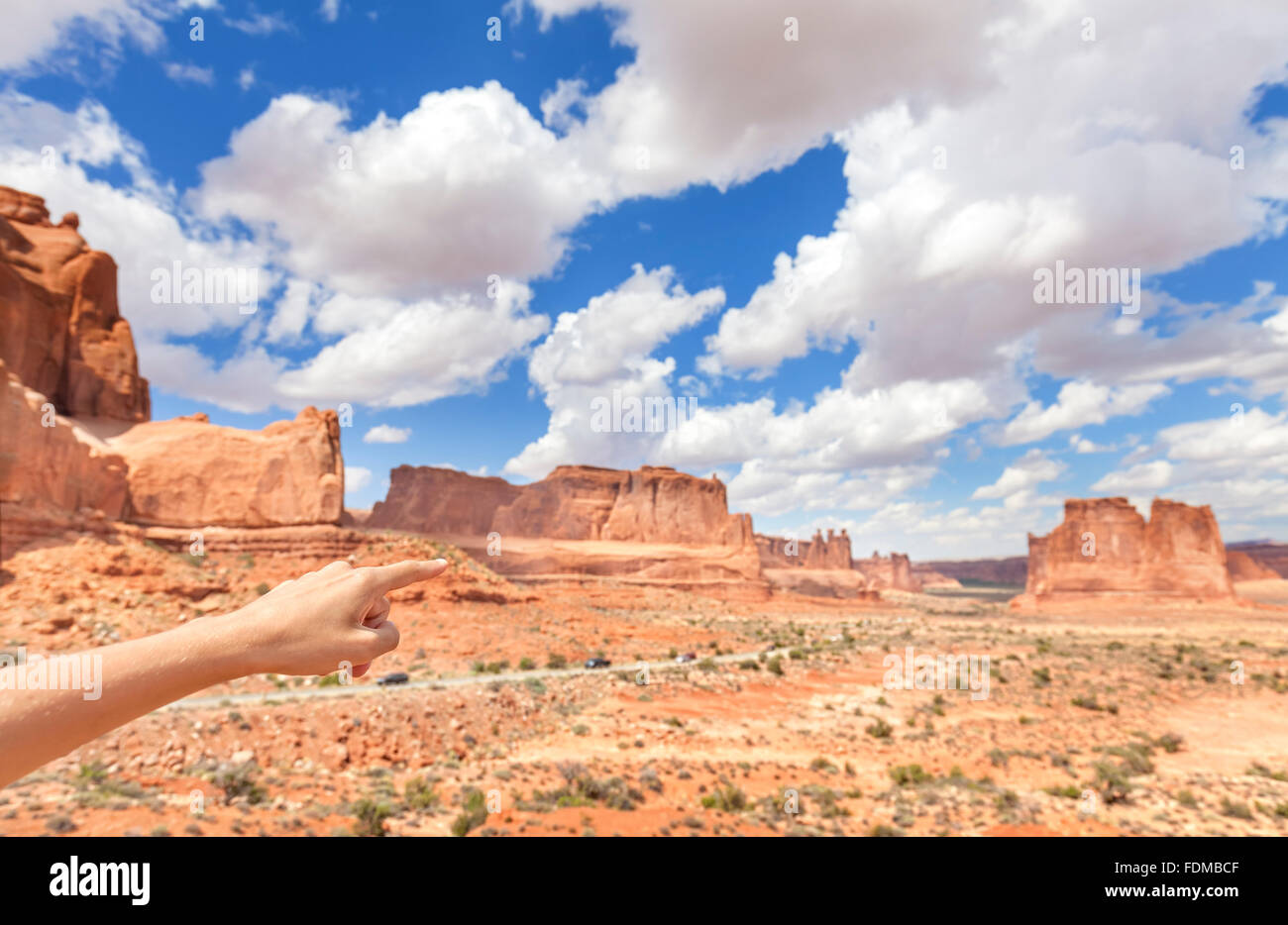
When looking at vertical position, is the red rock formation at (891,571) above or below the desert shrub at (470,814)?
below

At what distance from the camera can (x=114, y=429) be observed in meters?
34.9

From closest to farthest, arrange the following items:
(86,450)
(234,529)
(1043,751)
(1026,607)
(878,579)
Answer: (1043,751)
(86,450)
(234,529)
(1026,607)
(878,579)

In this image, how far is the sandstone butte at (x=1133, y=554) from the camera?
7431cm

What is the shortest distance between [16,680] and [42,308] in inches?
1763

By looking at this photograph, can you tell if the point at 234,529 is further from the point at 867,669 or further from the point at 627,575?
the point at 627,575

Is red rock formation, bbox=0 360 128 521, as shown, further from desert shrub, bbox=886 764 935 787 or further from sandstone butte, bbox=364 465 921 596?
sandstone butte, bbox=364 465 921 596

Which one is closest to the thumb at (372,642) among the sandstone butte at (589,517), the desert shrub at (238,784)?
the desert shrub at (238,784)

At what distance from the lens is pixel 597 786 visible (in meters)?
13.7

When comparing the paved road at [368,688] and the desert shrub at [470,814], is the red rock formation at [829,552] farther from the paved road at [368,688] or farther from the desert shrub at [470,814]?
the desert shrub at [470,814]

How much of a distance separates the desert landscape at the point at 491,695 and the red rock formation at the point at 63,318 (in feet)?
0.43

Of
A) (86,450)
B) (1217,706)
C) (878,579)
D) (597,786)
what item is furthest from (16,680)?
(878,579)

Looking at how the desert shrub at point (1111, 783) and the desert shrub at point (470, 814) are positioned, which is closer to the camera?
the desert shrub at point (470, 814)

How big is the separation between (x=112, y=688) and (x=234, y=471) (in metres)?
40.0
